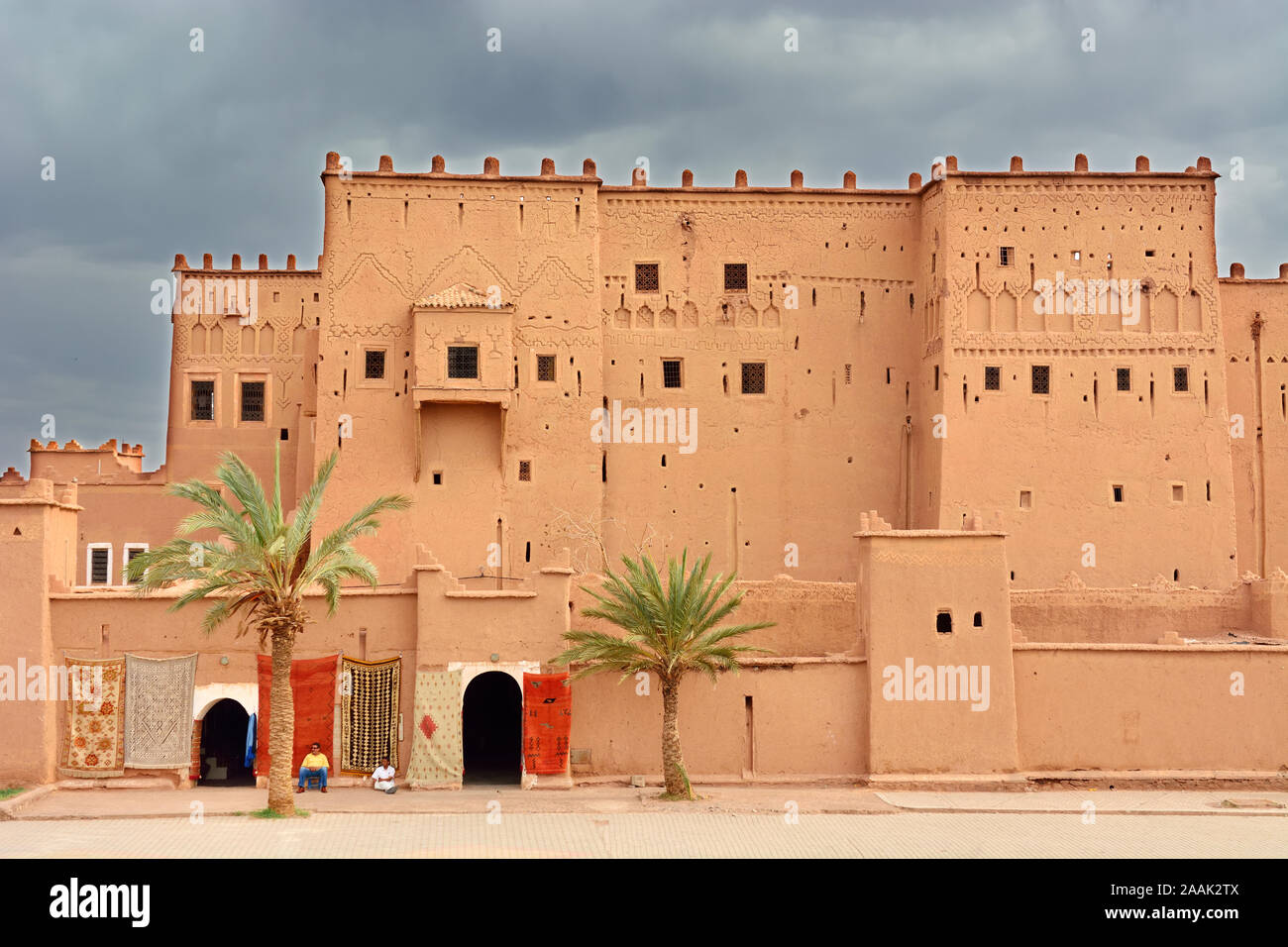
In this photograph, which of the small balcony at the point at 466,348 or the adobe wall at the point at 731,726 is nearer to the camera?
the adobe wall at the point at 731,726

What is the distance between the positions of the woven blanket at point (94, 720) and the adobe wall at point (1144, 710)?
16.4m

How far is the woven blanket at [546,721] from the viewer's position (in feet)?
84.6

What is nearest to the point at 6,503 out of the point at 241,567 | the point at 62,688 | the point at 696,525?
the point at 62,688

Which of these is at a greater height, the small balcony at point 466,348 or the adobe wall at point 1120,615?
the small balcony at point 466,348

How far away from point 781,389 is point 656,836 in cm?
1569

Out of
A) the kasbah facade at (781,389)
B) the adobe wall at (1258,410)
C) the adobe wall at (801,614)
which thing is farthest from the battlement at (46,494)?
the adobe wall at (1258,410)

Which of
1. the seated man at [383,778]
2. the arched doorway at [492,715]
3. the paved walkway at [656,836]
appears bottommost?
the paved walkway at [656,836]

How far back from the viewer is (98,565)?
36.1 meters

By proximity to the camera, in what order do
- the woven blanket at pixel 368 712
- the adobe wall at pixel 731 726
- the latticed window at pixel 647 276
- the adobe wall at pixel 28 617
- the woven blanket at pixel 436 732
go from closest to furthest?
the adobe wall at pixel 28 617 → the woven blanket at pixel 436 732 → the woven blanket at pixel 368 712 → the adobe wall at pixel 731 726 → the latticed window at pixel 647 276

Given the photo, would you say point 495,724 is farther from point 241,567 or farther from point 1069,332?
point 1069,332

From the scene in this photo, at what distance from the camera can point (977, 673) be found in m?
26.5

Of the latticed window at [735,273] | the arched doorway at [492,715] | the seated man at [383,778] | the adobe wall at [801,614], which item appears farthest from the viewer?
the latticed window at [735,273]

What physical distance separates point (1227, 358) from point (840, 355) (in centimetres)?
969

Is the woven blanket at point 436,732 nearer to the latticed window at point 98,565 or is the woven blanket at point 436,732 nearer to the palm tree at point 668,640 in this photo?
the palm tree at point 668,640
